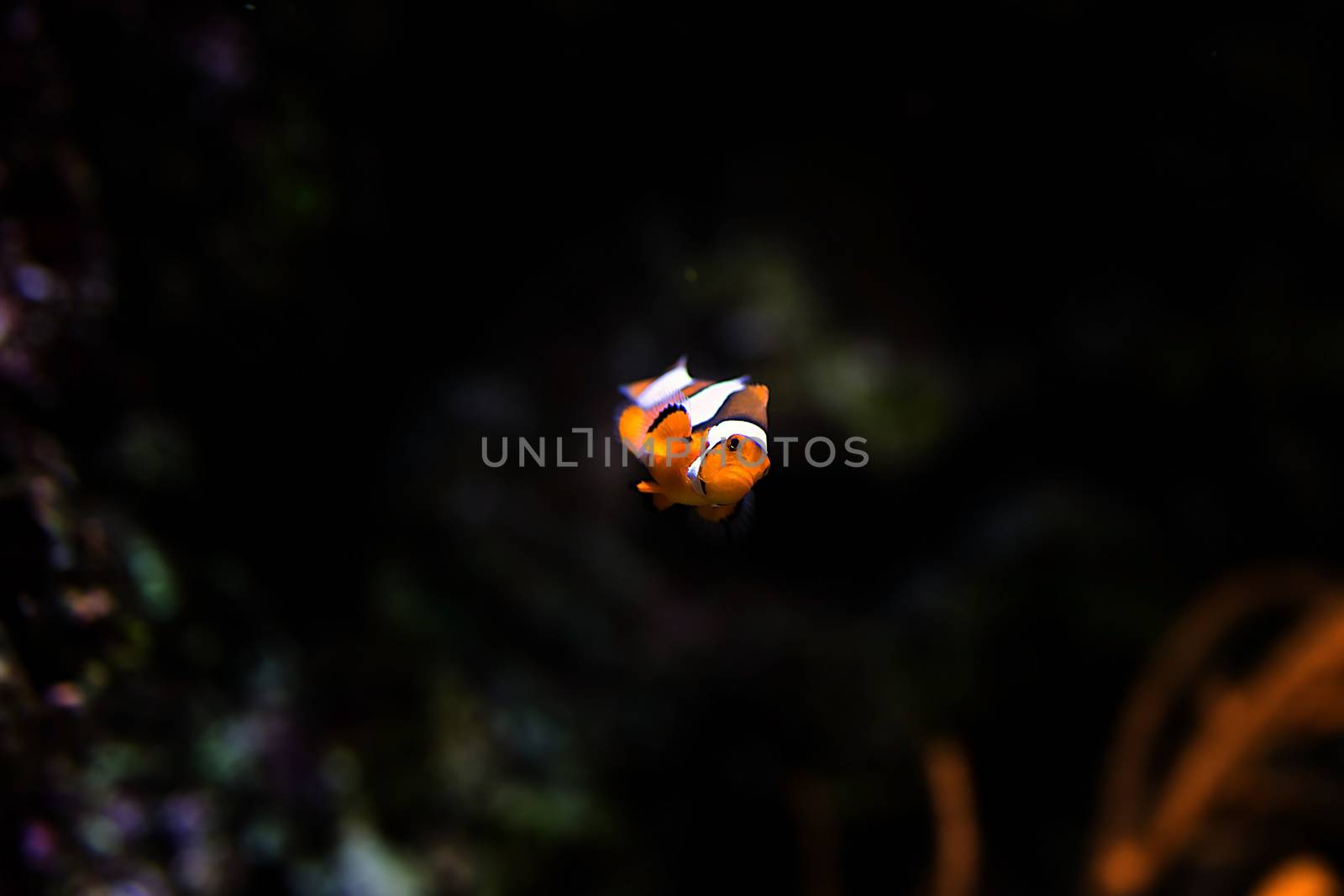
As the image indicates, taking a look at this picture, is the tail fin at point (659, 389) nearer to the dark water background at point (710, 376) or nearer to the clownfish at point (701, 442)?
the clownfish at point (701, 442)

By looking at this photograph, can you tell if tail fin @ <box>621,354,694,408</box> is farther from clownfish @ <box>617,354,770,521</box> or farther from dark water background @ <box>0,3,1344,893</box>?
dark water background @ <box>0,3,1344,893</box>

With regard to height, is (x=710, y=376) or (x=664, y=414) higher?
(x=710, y=376)

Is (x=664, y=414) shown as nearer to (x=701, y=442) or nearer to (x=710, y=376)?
(x=701, y=442)

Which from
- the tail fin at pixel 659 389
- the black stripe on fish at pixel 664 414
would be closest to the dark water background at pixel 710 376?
the tail fin at pixel 659 389

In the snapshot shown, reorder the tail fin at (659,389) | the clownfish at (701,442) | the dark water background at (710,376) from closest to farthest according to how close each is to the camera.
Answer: the clownfish at (701,442)
the tail fin at (659,389)
the dark water background at (710,376)

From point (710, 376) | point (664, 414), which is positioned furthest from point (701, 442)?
point (710, 376)

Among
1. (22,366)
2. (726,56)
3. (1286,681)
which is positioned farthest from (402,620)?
(1286,681)

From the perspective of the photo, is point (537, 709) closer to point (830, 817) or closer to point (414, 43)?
point (830, 817)

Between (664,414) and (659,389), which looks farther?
(659,389)
